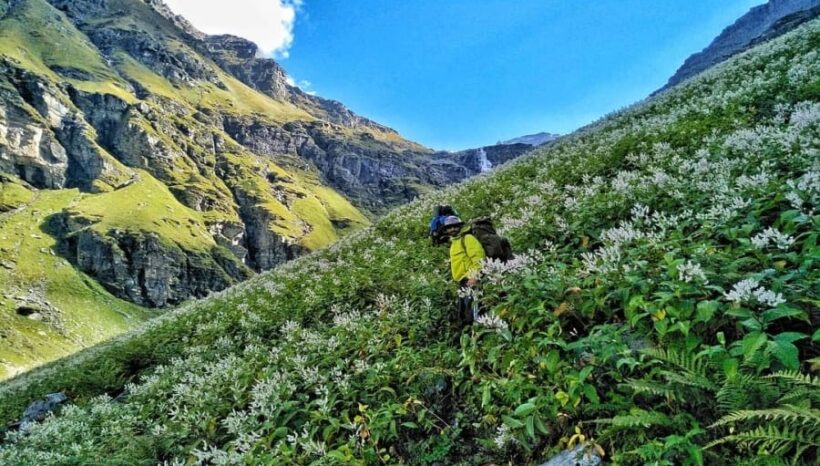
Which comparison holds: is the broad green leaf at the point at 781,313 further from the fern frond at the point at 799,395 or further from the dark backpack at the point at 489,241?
the dark backpack at the point at 489,241

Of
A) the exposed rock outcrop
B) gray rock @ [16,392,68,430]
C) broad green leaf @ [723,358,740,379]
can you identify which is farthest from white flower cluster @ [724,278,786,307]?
the exposed rock outcrop

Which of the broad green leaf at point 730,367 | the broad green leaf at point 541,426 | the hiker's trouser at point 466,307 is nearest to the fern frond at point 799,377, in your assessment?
the broad green leaf at point 730,367

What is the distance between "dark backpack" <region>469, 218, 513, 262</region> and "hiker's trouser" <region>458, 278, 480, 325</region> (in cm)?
85

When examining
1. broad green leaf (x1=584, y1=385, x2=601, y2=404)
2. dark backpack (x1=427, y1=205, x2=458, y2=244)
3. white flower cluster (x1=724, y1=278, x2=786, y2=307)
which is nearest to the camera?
white flower cluster (x1=724, y1=278, x2=786, y2=307)

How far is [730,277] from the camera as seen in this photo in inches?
199

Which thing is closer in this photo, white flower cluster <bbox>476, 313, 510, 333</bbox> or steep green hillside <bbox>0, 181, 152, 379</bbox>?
white flower cluster <bbox>476, 313, 510, 333</bbox>

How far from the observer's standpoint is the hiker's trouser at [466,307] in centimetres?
789

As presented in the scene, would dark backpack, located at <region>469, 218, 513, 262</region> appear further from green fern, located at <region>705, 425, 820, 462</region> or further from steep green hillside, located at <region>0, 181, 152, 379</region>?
steep green hillside, located at <region>0, 181, 152, 379</region>

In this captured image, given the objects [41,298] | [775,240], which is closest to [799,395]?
[775,240]

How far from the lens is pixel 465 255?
859 centimetres

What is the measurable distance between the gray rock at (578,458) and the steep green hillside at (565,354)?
139 mm

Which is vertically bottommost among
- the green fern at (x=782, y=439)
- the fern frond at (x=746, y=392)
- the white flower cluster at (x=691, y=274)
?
the green fern at (x=782, y=439)

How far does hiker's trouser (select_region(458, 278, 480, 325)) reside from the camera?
25.9ft

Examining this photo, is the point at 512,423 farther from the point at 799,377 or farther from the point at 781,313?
the point at 781,313
